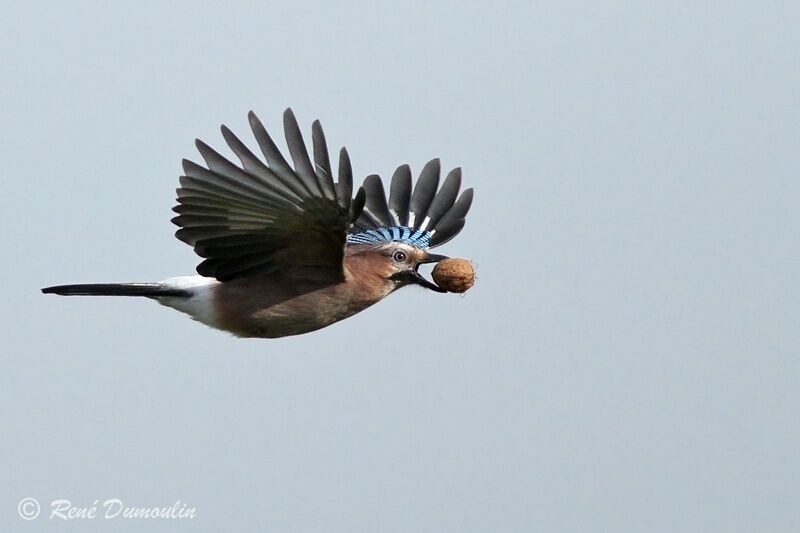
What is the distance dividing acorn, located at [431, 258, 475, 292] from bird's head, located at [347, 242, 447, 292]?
67 mm

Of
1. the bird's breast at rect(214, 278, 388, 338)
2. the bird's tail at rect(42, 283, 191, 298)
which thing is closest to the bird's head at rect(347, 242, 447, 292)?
the bird's breast at rect(214, 278, 388, 338)

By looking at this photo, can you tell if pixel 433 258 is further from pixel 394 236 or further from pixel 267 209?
pixel 267 209

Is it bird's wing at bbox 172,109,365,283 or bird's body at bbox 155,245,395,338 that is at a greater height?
bird's wing at bbox 172,109,365,283

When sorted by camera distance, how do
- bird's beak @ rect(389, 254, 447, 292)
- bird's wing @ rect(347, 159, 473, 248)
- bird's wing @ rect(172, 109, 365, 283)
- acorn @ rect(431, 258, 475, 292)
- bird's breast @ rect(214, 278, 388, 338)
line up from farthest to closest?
bird's wing @ rect(347, 159, 473, 248) → acorn @ rect(431, 258, 475, 292) → bird's beak @ rect(389, 254, 447, 292) → bird's breast @ rect(214, 278, 388, 338) → bird's wing @ rect(172, 109, 365, 283)

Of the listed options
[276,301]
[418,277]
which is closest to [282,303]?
[276,301]

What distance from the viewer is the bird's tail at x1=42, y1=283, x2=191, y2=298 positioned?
→ 11125 mm

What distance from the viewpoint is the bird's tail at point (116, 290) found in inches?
438

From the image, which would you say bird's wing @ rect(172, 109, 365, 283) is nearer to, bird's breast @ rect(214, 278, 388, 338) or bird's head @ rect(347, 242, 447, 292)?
bird's breast @ rect(214, 278, 388, 338)

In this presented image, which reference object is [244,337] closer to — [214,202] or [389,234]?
[214,202]

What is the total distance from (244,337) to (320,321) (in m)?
0.63

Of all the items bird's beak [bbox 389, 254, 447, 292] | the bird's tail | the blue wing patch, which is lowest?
the bird's tail

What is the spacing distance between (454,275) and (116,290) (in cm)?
261

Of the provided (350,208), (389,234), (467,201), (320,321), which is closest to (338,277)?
(320,321)

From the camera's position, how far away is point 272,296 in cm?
1097
